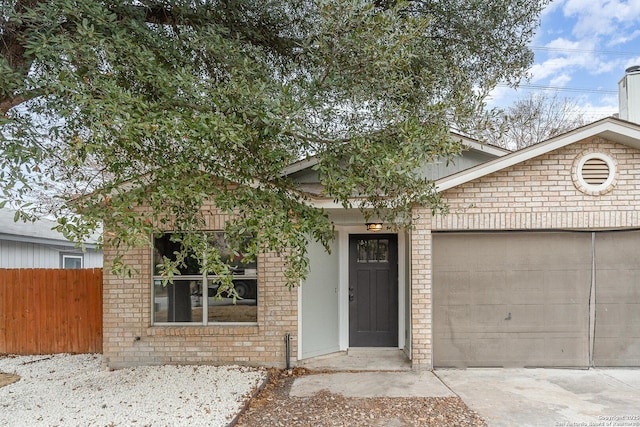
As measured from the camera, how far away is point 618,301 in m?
6.62

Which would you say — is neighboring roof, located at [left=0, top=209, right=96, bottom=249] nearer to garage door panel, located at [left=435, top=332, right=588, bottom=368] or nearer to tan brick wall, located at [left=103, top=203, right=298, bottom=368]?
tan brick wall, located at [left=103, top=203, right=298, bottom=368]

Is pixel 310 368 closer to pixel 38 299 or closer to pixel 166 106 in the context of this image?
pixel 166 106

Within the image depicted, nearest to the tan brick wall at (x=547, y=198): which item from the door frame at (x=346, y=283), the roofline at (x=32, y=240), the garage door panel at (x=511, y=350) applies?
the door frame at (x=346, y=283)

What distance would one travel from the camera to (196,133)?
4020mm

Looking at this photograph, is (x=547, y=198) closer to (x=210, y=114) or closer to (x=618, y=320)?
(x=618, y=320)

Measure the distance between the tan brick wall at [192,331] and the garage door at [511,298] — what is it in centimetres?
241

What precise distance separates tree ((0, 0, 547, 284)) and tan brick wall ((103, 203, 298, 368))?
180 cm

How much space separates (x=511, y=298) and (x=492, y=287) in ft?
1.07

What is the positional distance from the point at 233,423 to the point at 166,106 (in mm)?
3390

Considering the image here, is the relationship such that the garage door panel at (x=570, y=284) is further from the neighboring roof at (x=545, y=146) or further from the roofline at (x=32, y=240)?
the roofline at (x=32, y=240)

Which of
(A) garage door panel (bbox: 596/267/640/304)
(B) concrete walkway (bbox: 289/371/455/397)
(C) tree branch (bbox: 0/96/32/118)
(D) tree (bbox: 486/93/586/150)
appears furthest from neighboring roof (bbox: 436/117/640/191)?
(D) tree (bbox: 486/93/586/150)

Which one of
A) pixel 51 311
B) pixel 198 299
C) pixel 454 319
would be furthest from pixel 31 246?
pixel 454 319

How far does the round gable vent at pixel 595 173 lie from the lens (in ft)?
21.0

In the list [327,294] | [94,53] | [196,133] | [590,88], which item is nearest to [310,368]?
[327,294]
